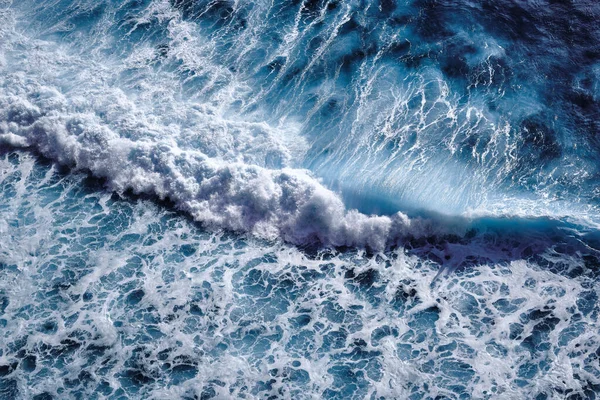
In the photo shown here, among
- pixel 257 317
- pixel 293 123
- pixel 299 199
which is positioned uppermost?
pixel 293 123

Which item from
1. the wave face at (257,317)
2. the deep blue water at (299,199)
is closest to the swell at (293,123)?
the deep blue water at (299,199)

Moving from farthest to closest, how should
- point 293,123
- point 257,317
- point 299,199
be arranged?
point 293,123 < point 299,199 < point 257,317

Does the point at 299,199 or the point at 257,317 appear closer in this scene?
the point at 257,317

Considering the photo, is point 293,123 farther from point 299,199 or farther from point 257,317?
point 257,317

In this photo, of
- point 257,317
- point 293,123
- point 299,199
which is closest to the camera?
point 257,317

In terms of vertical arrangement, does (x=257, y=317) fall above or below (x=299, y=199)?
below

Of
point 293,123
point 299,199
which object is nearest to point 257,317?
point 299,199

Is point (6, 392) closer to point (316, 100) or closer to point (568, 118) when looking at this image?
point (316, 100)

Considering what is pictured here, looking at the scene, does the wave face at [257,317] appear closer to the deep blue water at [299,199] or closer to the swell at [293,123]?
the deep blue water at [299,199]
